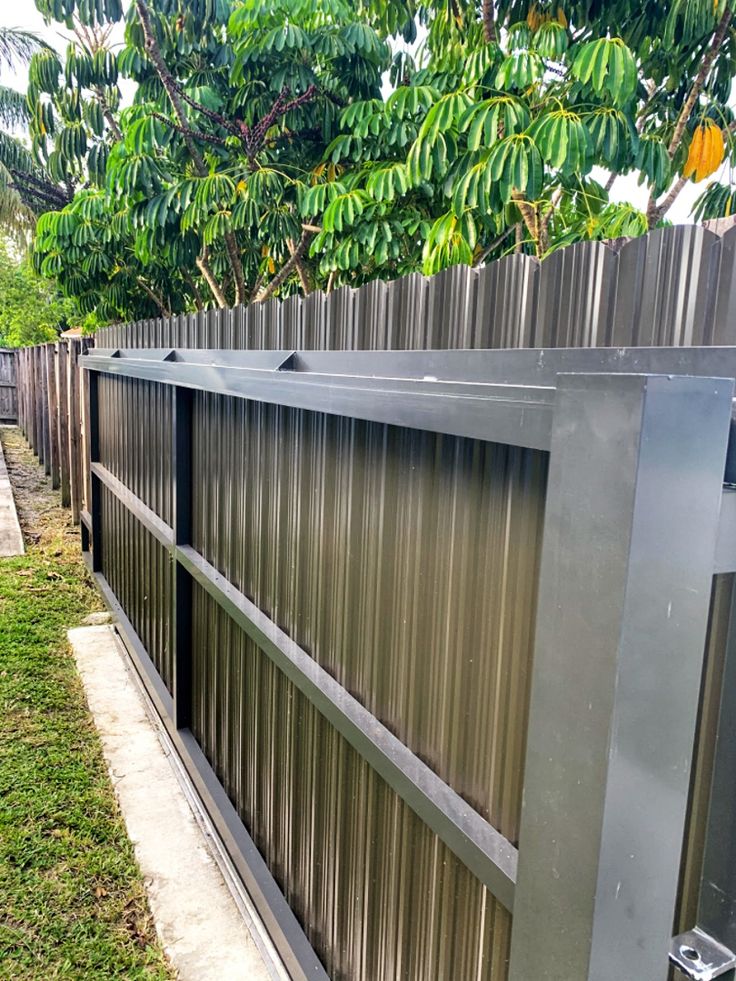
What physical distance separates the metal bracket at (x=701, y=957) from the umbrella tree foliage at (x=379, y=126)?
139 inches

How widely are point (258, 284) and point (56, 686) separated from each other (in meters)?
6.12

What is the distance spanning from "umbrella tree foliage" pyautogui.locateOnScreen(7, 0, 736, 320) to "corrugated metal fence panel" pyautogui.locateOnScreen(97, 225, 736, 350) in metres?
2.36

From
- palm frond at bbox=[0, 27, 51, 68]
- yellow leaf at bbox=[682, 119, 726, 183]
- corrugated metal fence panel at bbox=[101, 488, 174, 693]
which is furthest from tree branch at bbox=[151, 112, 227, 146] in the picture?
palm frond at bbox=[0, 27, 51, 68]

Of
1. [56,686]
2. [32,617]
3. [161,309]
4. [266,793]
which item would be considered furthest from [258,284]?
[266,793]

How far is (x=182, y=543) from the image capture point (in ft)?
11.0

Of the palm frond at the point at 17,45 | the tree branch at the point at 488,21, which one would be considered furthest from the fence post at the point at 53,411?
the palm frond at the point at 17,45

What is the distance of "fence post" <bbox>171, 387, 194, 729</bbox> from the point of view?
10.7ft

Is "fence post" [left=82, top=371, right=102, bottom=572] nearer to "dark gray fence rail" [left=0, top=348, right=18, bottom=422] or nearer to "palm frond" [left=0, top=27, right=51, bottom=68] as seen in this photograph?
"palm frond" [left=0, top=27, right=51, bottom=68]

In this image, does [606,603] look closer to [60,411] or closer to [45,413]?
[60,411]

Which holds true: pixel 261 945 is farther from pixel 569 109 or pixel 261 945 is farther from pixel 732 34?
pixel 732 34

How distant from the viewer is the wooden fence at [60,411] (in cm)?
743

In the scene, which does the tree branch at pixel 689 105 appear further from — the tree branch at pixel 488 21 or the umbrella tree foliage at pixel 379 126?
the tree branch at pixel 488 21

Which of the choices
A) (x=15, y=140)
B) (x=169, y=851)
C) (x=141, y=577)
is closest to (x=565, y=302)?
(x=169, y=851)

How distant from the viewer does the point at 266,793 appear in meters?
2.48
